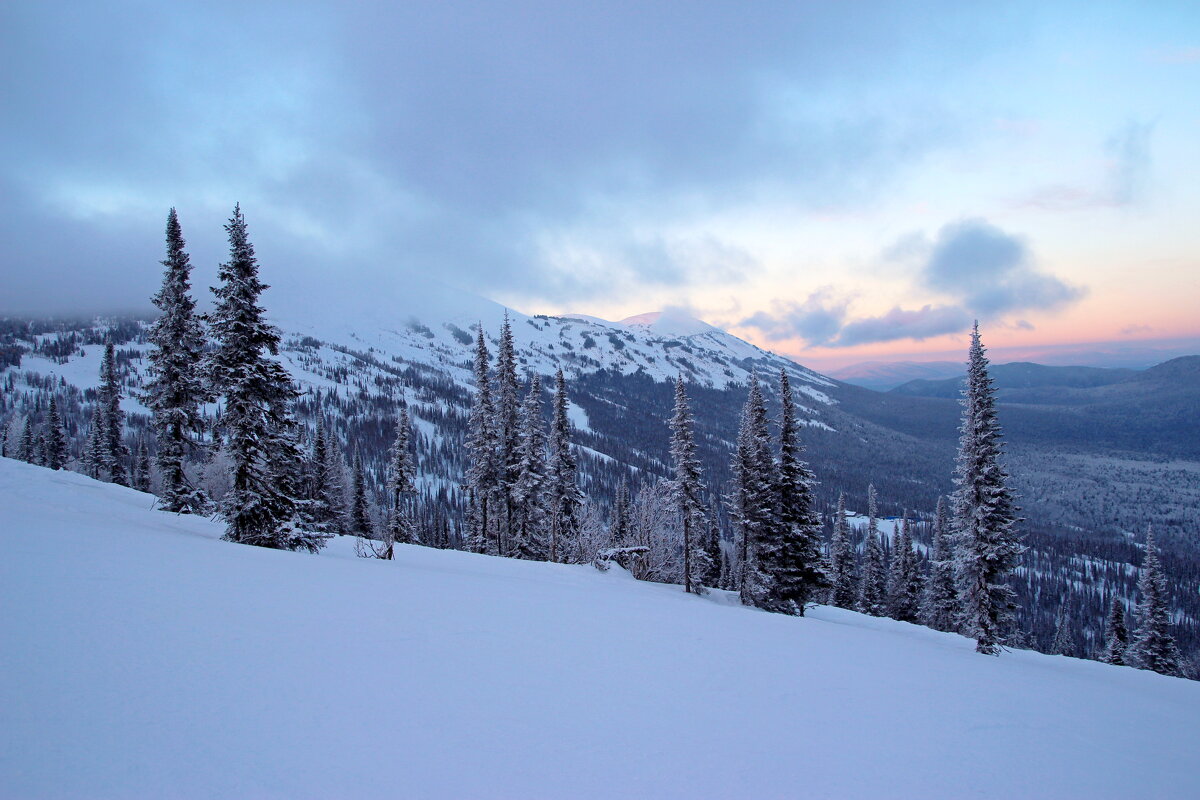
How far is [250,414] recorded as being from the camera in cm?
1778

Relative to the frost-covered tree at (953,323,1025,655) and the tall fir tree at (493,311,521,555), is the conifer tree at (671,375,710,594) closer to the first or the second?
the tall fir tree at (493,311,521,555)

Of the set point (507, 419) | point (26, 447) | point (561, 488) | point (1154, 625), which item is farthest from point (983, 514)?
point (26, 447)

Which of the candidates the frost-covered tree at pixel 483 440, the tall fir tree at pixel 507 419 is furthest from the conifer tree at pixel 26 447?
the tall fir tree at pixel 507 419

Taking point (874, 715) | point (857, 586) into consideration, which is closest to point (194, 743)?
point (874, 715)

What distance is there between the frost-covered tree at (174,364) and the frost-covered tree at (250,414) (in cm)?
628

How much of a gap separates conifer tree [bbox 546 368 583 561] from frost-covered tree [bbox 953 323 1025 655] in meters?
22.5

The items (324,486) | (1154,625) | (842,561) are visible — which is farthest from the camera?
(842,561)

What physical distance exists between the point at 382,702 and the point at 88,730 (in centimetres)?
224

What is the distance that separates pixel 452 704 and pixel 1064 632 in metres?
93.0

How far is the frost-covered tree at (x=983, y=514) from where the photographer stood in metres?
25.5

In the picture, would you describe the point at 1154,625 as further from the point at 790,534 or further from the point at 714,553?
the point at 714,553

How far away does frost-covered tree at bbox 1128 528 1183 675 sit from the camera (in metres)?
35.8

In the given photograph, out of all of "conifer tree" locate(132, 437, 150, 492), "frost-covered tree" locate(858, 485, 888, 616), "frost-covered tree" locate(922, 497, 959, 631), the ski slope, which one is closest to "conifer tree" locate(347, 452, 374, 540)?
"conifer tree" locate(132, 437, 150, 492)

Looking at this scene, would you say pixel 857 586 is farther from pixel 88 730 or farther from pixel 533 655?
pixel 88 730
